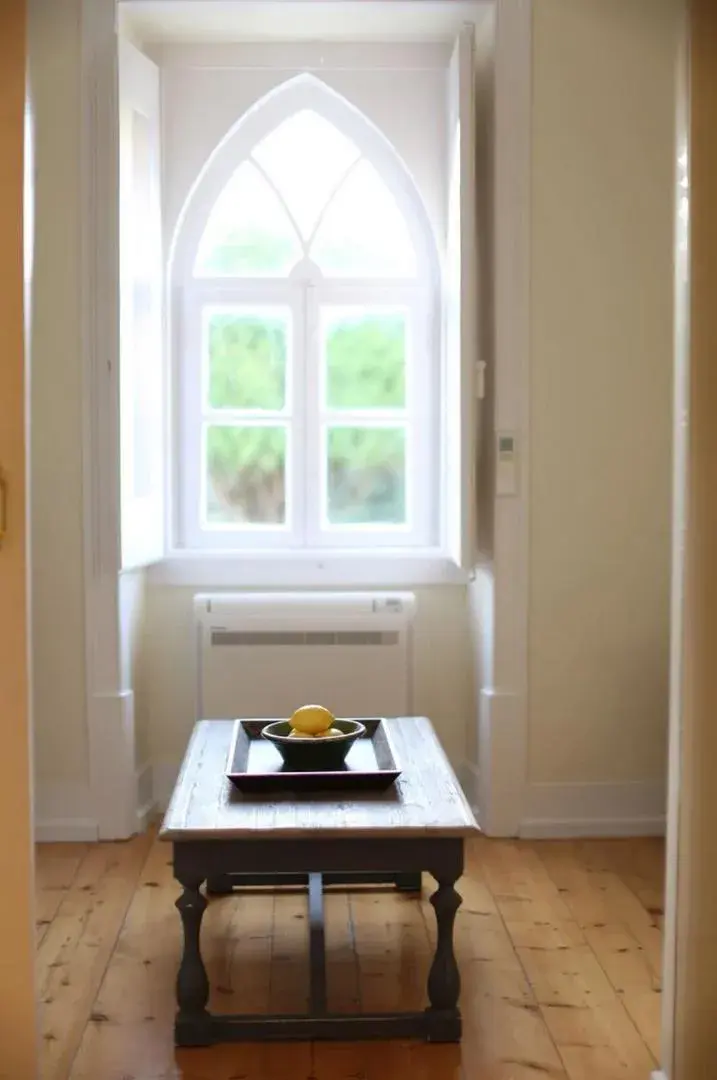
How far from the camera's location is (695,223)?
2170 mm

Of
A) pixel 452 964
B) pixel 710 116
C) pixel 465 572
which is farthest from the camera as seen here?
pixel 465 572

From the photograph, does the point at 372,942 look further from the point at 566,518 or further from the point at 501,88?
the point at 501,88

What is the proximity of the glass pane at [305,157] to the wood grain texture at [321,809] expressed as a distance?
2301mm

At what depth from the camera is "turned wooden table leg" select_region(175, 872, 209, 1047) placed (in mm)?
2674

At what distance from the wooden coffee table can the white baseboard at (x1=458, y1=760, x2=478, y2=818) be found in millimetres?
1607

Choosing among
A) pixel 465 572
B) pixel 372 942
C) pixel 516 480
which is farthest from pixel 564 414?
pixel 372 942

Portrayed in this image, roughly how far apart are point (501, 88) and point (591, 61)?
30cm

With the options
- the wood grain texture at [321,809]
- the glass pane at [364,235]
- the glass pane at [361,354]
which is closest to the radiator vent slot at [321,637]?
the glass pane at [361,354]

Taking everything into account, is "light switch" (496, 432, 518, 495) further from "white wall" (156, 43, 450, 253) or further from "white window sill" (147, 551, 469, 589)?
"white wall" (156, 43, 450, 253)

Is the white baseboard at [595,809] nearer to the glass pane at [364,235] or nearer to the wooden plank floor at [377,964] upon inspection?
the wooden plank floor at [377,964]

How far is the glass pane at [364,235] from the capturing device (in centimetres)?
464

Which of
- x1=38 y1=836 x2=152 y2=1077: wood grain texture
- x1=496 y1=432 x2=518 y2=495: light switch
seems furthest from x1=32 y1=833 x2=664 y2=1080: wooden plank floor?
x1=496 y1=432 x2=518 y2=495: light switch

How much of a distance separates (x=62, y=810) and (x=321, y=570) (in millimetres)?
1203

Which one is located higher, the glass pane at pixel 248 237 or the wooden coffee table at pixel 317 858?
the glass pane at pixel 248 237
